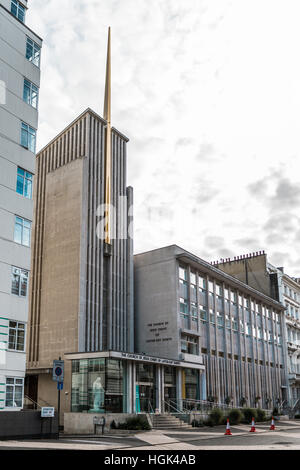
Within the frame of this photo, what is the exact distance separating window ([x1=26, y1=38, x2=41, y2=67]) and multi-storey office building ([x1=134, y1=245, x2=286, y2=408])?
65.9 ft

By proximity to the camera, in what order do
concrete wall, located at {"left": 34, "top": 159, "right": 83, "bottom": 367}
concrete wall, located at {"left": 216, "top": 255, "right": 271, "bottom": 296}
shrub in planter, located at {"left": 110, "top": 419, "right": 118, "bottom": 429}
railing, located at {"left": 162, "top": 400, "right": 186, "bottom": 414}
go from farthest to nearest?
1. concrete wall, located at {"left": 216, "top": 255, "right": 271, "bottom": 296}
2. concrete wall, located at {"left": 34, "top": 159, "right": 83, "bottom": 367}
3. railing, located at {"left": 162, "top": 400, "right": 186, "bottom": 414}
4. shrub in planter, located at {"left": 110, "top": 419, "right": 118, "bottom": 429}

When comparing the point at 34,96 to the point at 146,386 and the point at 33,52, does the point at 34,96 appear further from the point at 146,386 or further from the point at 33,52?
the point at 146,386

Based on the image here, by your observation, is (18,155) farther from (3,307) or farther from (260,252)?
(260,252)

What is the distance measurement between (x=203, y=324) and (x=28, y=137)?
25789 mm

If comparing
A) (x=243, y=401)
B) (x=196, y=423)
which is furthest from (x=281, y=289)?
(x=196, y=423)

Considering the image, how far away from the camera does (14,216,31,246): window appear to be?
27656mm

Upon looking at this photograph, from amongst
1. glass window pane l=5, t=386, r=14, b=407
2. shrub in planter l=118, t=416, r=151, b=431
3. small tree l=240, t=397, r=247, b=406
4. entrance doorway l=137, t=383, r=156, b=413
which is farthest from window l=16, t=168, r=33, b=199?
Result: small tree l=240, t=397, r=247, b=406

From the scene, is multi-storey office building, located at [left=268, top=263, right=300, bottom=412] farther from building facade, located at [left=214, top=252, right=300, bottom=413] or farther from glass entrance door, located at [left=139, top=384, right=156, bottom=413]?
glass entrance door, located at [left=139, top=384, right=156, bottom=413]

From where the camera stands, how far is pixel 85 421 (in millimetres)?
31109

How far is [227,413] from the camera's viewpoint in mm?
37062

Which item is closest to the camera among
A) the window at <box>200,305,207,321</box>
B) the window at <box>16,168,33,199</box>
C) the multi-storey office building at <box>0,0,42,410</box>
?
the multi-storey office building at <box>0,0,42,410</box>

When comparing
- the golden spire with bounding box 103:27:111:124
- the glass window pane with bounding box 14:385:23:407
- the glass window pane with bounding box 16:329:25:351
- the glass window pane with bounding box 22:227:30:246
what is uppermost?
the golden spire with bounding box 103:27:111:124

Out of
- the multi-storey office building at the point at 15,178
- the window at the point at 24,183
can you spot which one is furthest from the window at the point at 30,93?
the window at the point at 24,183
